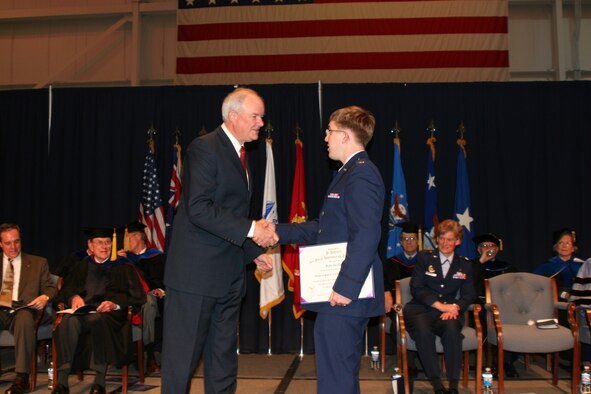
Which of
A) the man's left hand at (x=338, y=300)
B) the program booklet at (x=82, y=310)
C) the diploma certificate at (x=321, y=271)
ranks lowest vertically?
the program booklet at (x=82, y=310)

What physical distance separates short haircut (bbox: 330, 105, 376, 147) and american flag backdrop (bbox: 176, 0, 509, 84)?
5.56 metres

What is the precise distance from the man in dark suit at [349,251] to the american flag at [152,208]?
468 centimetres

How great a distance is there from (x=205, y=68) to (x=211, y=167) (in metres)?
5.76

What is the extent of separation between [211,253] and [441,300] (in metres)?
3.08

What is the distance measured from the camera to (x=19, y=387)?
17.8 ft

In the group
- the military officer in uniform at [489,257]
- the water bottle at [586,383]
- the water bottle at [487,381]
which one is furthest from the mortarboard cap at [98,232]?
the water bottle at [586,383]

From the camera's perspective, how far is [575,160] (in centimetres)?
766

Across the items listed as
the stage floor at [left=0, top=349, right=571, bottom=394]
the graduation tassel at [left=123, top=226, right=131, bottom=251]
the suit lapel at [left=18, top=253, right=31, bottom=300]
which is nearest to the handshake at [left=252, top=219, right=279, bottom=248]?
the stage floor at [left=0, top=349, right=571, bottom=394]

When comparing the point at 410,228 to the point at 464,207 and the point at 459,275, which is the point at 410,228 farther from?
the point at 459,275

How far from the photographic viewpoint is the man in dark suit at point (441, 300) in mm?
5426

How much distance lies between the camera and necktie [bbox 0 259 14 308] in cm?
606

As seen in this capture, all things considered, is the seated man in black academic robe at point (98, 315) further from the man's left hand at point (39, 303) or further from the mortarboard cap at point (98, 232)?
the man's left hand at point (39, 303)

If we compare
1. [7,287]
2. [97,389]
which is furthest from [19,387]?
[7,287]

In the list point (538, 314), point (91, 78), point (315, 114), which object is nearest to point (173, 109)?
point (315, 114)
